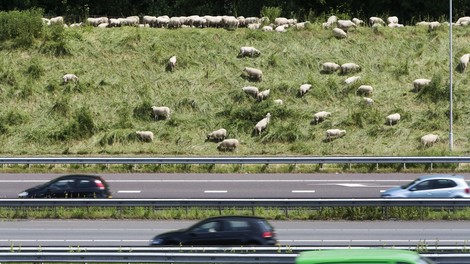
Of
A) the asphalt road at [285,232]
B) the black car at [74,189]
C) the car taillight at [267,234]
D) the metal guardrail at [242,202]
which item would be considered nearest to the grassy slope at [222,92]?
the black car at [74,189]

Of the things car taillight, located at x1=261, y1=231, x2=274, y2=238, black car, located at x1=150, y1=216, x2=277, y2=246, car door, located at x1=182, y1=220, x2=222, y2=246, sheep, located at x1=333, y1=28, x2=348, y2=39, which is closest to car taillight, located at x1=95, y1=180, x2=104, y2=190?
black car, located at x1=150, y1=216, x2=277, y2=246

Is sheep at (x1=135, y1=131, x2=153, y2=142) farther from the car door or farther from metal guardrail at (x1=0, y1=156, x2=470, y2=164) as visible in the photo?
the car door

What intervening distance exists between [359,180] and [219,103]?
390 inches

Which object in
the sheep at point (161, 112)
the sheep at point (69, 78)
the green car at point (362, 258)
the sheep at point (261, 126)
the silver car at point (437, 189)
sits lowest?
the green car at point (362, 258)

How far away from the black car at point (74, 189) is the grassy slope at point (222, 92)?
876 cm

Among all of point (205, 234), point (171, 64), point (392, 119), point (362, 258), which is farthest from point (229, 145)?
point (362, 258)

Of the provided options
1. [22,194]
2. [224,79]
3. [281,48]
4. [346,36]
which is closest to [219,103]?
[224,79]

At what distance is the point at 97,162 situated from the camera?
3659 centimetres

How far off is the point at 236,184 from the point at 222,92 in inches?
381

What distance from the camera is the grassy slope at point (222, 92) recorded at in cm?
4003

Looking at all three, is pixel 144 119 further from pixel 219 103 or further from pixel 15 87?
pixel 15 87

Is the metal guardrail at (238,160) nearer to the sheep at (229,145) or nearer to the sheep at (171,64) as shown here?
the sheep at (229,145)

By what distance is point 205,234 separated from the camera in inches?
921

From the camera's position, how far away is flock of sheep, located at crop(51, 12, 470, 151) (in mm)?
40062
